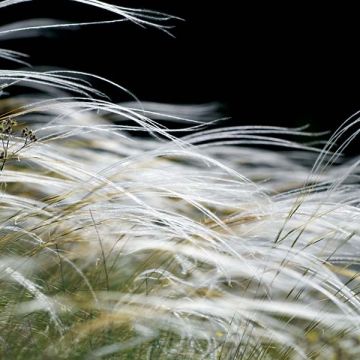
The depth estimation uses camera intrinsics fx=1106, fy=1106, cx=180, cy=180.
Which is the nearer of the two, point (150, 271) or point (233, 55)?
point (150, 271)

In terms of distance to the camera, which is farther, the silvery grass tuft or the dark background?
the dark background

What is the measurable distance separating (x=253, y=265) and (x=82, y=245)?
1.27 feet

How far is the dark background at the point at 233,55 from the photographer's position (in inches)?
218

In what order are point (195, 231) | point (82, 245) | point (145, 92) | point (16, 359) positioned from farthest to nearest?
point (145, 92) → point (82, 245) → point (195, 231) → point (16, 359)

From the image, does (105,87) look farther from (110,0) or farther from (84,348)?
(84,348)

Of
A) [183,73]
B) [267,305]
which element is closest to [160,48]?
[183,73]

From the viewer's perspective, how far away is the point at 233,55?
231 inches

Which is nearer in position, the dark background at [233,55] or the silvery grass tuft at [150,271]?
the silvery grass tuft at [150,271]

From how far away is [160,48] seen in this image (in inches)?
224

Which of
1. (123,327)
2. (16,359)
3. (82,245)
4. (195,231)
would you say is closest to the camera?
(16,359)

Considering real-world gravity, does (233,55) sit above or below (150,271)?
below

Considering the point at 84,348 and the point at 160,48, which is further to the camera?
the point at 160,48

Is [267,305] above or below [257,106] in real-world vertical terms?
above

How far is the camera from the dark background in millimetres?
5543
